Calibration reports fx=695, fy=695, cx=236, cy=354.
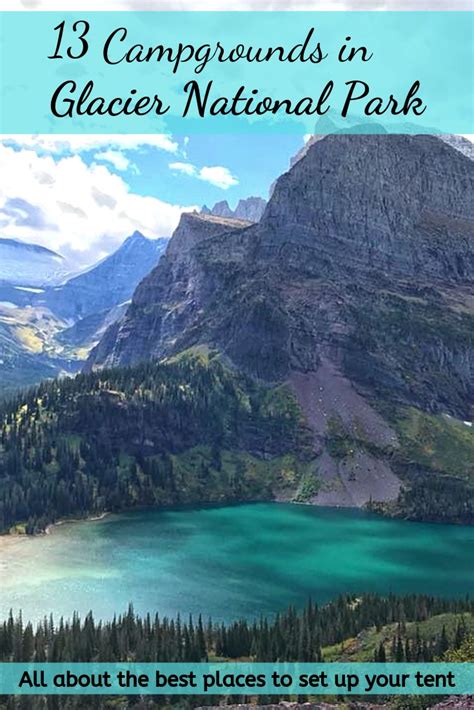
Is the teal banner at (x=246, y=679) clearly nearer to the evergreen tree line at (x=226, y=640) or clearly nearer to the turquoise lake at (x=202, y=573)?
the evergreen tree line at (x=226, y=640)

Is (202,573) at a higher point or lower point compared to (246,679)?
lower

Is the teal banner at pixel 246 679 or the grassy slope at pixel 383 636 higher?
the teal banner at pixel 246 679

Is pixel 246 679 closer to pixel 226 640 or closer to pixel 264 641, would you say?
pixel 264 641

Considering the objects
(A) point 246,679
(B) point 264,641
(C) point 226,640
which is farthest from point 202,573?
(A) point 246,679

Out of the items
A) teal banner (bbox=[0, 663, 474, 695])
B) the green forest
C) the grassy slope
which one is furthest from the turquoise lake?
teal banner (bbox=[0, 663, 474, 695])

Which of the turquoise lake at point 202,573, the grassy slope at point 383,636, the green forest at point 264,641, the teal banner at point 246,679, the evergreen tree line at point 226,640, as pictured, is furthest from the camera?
the turquoise lake at point 202,573

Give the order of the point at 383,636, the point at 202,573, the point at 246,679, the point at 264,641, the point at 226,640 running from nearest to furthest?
the point at 246,679 < the point at 383,636 < the point at 264,641 < the point at 226,640 < the point at 202,573

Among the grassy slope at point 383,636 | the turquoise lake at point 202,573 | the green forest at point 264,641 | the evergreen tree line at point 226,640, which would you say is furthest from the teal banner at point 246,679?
the turquoise lake at point 202,573

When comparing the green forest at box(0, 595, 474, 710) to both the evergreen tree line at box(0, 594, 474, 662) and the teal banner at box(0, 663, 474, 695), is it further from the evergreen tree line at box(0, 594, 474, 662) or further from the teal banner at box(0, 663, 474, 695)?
the teal banner at box(0, 663, 474, 695)

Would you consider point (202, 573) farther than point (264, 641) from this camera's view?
Yes
